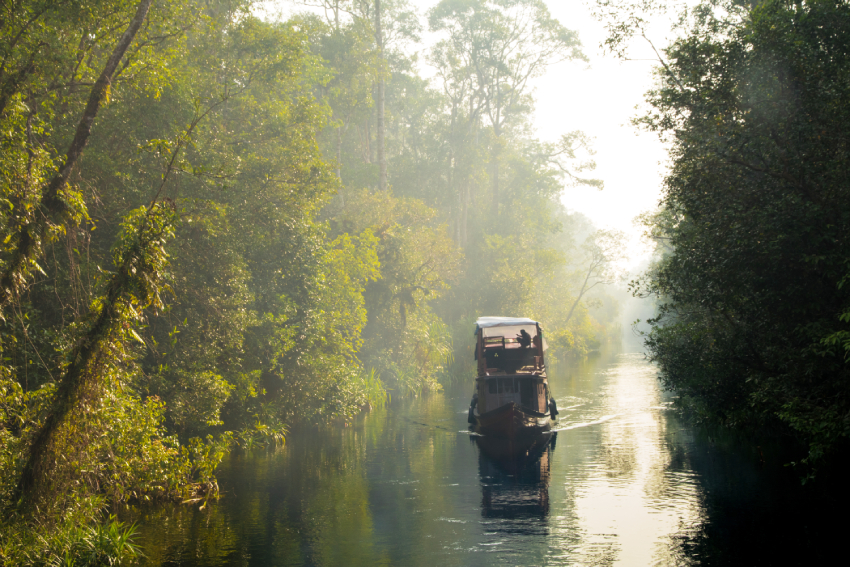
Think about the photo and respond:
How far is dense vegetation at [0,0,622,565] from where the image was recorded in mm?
9000

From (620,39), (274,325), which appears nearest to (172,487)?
(274,325)

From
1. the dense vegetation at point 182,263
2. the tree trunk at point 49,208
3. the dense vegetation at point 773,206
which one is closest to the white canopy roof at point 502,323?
the dense vegetation at point 182,263

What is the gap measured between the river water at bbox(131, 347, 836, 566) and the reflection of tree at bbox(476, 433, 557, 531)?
6 cm

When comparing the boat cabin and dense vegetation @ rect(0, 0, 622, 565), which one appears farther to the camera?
the boat cabin

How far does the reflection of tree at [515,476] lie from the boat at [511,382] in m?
0.40

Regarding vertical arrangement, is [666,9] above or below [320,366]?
above

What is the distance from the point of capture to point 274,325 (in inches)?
734

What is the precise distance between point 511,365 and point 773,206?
1180cm

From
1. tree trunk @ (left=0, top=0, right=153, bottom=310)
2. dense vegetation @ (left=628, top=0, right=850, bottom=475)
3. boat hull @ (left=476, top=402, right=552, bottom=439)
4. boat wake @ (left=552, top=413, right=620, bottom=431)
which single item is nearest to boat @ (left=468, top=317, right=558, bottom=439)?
boat hull @ (left=476, top=402, right=552, bottom=439)

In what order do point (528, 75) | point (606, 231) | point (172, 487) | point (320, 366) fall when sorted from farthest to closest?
point (606, 231), point (528, 75), point (320, 366), point (172, 487)

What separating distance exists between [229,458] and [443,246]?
21.4 meters

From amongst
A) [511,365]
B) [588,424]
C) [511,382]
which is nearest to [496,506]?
[511,382]

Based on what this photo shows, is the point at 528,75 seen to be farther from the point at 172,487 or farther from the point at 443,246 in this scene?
the point at 172,487

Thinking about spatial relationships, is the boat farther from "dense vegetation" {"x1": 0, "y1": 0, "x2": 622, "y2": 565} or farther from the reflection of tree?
"dense vegetation" {"x1": 0, "y1": 0, "x2": 622, "y2": 565}
